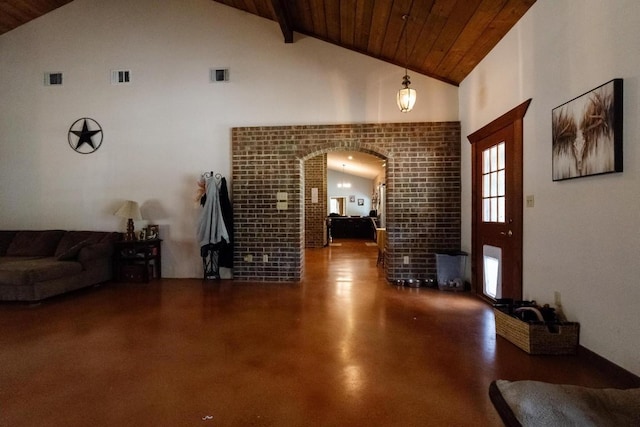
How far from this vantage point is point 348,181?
1706 cm

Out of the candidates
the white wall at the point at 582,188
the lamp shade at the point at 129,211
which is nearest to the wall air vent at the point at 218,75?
the lamp shade at the point at 129,211

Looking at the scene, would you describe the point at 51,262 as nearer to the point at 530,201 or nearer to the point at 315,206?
the point at 530,201

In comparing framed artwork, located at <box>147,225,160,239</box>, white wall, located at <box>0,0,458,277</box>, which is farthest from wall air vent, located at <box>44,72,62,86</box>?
framed artwork, located at <box>147,225,160,239</box>

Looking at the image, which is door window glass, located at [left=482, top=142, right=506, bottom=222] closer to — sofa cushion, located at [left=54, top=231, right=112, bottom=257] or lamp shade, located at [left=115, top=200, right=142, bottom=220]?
lamp shade, located at [left=115, top=200, right=142, bottom=220]

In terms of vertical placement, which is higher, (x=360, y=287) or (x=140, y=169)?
(x=140, y=169)

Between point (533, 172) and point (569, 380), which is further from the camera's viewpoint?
point (533, 172)

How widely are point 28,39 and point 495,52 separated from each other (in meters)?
7.44

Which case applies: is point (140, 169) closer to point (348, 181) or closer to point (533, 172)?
point (533, 172)

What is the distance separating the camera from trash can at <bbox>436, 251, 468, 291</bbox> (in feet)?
16.1

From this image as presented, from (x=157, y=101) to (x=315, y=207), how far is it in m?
5.34

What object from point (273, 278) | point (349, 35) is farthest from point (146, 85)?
point (273, 278)

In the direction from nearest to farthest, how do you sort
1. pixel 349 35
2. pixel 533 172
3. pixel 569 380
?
1. pixel 569 380
2. pixel 533 172
3. pixel 349 35

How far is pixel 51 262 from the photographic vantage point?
15.2ft

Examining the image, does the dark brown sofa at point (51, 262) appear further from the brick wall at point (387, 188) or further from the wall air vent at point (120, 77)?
the wall air vent at point (120, 77)
